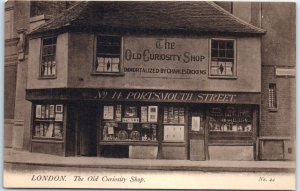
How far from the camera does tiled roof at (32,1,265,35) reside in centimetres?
807

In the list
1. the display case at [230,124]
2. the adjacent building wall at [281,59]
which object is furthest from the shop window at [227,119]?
the adjacent building wall at [281,59]

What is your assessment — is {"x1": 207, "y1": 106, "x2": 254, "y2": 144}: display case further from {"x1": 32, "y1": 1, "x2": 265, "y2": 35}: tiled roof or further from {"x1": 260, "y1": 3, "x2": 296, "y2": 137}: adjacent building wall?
{"x1": 32, "y1": 1, "x2": 265, "y2": 35}: tiled roof

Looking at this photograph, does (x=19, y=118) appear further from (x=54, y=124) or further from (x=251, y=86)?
(x=251, y=86)

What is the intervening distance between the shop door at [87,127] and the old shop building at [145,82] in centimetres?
1

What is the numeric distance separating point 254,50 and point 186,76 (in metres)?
1.03

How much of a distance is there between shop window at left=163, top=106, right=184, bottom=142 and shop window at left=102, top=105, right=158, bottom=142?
15 centimetres

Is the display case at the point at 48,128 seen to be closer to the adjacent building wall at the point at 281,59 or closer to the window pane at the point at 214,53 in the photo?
the window pane at the point at 214,53

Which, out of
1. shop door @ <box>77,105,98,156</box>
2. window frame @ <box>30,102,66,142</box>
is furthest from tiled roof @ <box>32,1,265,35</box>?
shop door @ <box>77,105,98,156</box>

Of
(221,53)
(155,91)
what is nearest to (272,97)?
(221,53)

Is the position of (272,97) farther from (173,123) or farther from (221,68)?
(173,123)

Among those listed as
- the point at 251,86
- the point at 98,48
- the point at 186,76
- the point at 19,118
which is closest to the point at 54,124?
the point at 19,118

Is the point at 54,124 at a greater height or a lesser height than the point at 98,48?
lesser

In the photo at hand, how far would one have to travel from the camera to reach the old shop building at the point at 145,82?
813 cm

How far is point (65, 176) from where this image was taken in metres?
7.80
